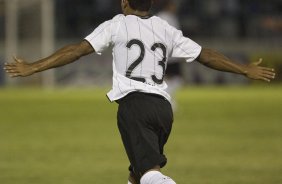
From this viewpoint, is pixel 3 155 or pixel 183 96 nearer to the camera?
pixel 3 155

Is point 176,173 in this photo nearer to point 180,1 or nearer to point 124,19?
point 124,19

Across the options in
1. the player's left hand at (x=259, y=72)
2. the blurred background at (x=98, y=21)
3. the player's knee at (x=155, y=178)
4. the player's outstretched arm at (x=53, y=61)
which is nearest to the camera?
the player's knee at (x=155, y=178)

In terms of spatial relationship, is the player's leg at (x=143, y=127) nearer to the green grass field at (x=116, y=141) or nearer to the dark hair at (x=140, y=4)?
the dark hair at (x=140, y=4)

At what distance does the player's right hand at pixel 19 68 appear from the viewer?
22.3 feet

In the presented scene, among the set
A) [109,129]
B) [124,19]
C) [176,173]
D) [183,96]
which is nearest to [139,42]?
[124,19]

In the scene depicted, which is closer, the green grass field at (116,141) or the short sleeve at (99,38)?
the short sleeve at (99,38)

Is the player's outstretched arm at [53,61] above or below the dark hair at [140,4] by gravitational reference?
below

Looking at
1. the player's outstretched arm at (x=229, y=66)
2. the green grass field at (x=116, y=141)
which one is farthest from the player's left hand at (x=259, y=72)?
the green grass field at (x=116, y=141)

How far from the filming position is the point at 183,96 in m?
26.3

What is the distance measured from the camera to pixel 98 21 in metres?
34.8

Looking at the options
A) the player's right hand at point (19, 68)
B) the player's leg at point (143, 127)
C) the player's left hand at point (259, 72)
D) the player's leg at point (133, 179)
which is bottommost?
the player's leg at point (133, 179)

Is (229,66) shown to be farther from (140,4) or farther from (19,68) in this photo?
(19,68)

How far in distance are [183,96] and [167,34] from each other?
19.4m

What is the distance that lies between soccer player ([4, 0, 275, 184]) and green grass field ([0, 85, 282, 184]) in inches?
130
